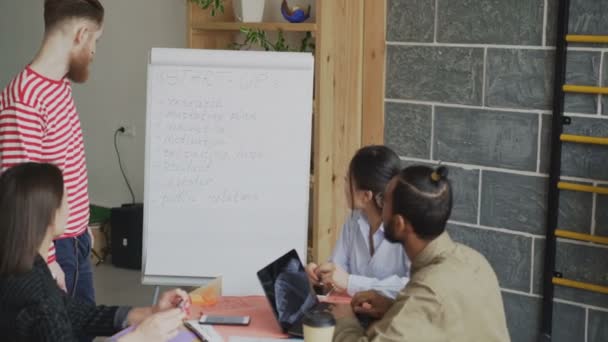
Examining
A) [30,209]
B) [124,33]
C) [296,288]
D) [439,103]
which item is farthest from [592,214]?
[124,33]

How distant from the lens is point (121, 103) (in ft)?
19.5

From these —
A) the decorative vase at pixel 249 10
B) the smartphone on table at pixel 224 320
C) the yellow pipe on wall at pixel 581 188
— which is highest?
the decorative vase at pixel 249 10

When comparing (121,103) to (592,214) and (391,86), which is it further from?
(592,214)

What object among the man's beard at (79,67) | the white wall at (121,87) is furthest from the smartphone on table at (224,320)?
the white wall at (121,87)

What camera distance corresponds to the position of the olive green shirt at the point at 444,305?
206cm

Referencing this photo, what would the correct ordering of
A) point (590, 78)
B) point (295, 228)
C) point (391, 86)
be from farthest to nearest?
point (391, 86)
point (295, 228)
point (590, 78)

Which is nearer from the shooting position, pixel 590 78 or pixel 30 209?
pixel 30 209

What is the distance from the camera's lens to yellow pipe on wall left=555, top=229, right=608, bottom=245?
3.51m

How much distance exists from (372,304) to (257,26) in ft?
7.47

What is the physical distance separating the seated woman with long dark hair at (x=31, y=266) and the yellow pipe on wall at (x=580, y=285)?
1991 millimetres

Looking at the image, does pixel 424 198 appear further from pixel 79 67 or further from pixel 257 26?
pixel 257 26

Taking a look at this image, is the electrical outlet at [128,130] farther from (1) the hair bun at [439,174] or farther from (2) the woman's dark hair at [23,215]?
(1) the hair bun at [439,174]

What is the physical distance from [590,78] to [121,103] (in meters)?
3.35

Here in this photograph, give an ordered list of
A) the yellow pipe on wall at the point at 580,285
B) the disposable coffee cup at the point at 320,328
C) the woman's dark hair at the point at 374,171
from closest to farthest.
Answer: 1. the disposable coffee cup at the point at 320,328
2. the woman's dark hair at the point at 374,171
3. the yellow pipe on wall at the point at 580,285
